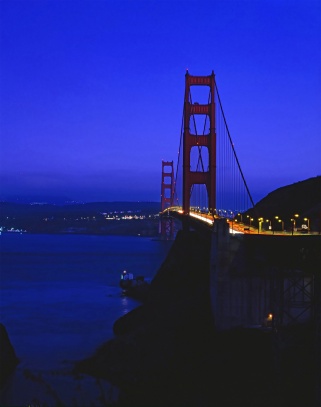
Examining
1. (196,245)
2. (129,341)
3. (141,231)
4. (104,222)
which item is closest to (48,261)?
(196,245)

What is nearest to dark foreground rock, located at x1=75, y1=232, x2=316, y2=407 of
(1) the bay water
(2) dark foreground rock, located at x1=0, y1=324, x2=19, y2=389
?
(1) the bay water

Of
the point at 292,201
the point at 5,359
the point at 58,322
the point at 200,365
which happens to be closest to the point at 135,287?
the point at 58,322

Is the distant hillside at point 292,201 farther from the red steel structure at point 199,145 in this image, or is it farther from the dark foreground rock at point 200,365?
the dark foreground rock at point 200,365

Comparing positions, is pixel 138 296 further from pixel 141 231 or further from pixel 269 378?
pixel 141 231

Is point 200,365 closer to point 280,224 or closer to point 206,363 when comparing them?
point 206,363

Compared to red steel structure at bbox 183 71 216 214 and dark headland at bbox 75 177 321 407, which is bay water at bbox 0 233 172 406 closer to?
dark headland at bbox 75 177 321 407

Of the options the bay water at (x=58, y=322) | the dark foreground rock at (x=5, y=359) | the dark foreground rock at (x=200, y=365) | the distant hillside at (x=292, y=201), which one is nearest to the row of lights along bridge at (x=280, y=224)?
the distant hillside at (x=292, y=201)
